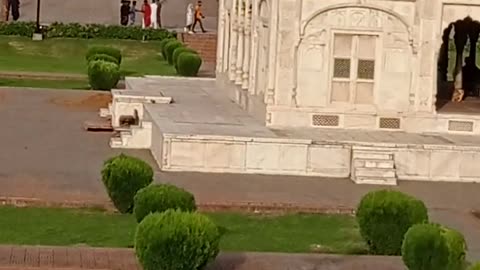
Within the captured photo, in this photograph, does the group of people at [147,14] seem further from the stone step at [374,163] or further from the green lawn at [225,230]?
the green lawn at [225,230]

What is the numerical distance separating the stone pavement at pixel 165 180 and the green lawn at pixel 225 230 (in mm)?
492

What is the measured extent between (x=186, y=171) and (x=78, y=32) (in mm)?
20980

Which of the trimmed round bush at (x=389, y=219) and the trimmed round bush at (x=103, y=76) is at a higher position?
the trimmed round bush at (x=103, y=76)

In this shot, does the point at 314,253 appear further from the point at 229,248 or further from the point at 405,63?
the point at 405,63

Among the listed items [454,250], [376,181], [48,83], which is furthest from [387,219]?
[48,83]

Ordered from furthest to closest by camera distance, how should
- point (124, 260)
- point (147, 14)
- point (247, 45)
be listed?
point (147, 14)
point (247, 45)
point (124, 260)

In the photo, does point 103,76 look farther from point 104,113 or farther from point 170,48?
point 170,48

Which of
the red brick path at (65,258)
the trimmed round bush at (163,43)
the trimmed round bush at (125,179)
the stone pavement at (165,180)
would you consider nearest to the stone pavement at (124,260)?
the red brick path at (65,258)

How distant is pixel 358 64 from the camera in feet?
58.5

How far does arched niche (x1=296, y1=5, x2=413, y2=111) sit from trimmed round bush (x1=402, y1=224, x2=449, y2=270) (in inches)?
308

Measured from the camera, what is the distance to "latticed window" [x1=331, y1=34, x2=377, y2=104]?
1775cm

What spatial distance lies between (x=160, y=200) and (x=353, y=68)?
6809 mm

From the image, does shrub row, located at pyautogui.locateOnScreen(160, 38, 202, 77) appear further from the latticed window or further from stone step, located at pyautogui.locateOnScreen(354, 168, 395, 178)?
stone step, located at pyautogui.locateOnScreen(354, 168, 395, 178)

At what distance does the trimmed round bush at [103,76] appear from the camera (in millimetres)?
25703
